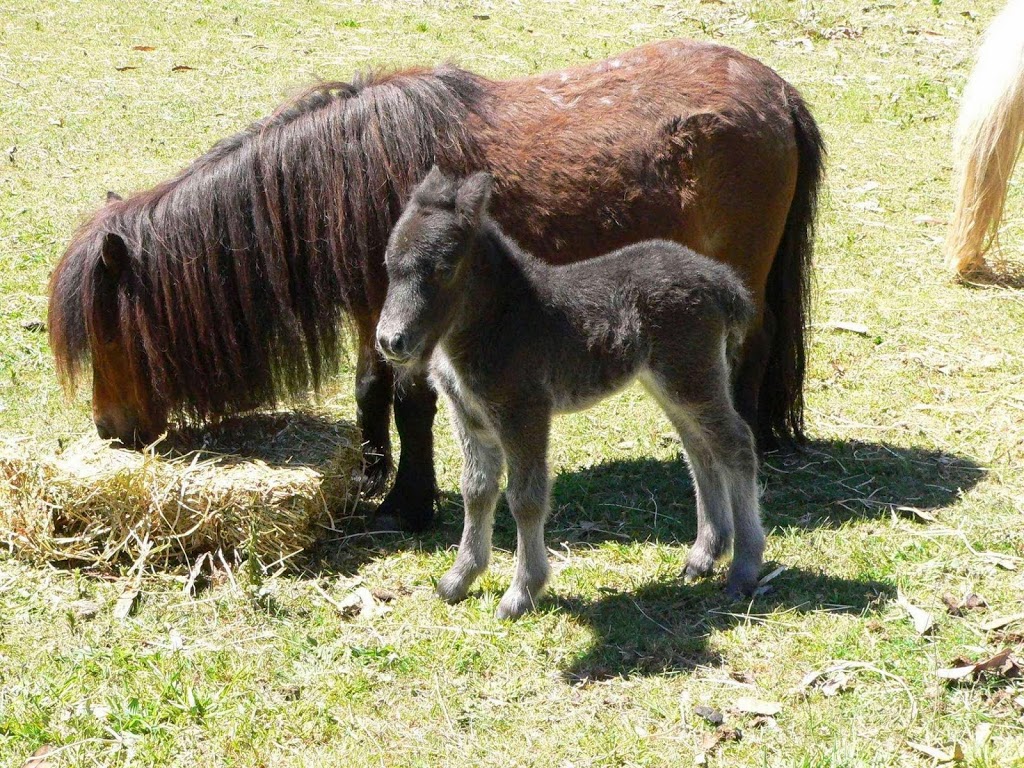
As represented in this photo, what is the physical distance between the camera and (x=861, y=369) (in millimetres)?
7004

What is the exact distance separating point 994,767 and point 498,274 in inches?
95.4

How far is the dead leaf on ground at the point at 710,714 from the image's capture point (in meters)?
3.76

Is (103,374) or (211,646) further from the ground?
(103,374)

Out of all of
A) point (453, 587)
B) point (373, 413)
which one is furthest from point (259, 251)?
point (453, 587)

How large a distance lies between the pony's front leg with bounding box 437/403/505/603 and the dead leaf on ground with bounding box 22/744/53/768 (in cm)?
165

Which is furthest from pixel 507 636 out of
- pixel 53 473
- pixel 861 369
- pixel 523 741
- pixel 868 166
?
pixel 868 166

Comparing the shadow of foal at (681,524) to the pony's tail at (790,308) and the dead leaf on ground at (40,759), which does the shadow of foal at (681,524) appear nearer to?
the pony's tail at (790,308)

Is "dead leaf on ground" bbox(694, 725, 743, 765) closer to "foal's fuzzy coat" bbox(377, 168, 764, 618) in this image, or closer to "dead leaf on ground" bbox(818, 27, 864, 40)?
"foal's fuzzy coat" bbox(377, 168, 764, 618)

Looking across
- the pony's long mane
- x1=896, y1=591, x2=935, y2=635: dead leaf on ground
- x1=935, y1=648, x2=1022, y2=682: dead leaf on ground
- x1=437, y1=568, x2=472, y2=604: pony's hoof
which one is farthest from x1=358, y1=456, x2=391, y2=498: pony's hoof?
x1=935, y1=648, x2=1022, y2=682: dead leaf on ground

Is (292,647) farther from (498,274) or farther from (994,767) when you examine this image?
(994,767)

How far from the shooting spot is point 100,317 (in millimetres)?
4859

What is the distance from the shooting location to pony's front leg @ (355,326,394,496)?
548cm

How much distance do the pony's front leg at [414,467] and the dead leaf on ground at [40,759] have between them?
6.59ft

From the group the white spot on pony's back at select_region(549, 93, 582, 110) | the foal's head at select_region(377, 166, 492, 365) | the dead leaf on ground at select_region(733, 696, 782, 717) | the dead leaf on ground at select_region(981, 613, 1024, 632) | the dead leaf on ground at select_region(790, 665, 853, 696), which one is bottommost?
the dead leaf on ground at select_region(733, 696, 782, 717)
